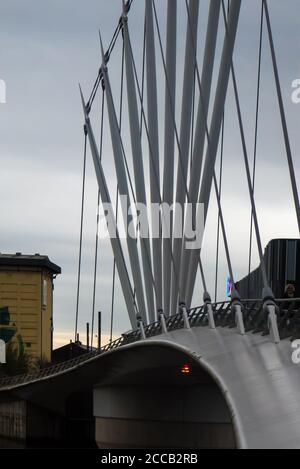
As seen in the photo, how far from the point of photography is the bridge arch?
46.2 meters

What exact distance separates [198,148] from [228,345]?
22096 mm

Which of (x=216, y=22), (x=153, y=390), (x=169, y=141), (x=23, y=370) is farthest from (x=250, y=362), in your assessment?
(x=23, y=370)

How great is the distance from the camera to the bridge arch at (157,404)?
1820 inches

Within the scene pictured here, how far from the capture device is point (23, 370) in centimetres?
12812
